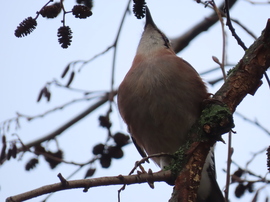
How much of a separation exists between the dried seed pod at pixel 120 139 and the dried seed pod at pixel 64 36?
1.29 m

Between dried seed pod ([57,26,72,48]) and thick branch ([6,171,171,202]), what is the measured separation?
0.71m

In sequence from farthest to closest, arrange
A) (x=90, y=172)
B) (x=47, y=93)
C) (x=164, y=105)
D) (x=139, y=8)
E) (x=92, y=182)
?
(x=47, y=93)
(x=90, y=172)
(x=164, y=105)
(x=139, y=8)
(x=92, y=182)

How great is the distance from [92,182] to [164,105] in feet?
4.24

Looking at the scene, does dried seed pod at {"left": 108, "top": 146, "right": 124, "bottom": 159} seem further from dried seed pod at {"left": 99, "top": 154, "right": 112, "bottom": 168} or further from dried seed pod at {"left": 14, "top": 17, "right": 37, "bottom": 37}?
dried seed pod at {"left": 14, "top": 17, "right": 37, "bottom": 37}

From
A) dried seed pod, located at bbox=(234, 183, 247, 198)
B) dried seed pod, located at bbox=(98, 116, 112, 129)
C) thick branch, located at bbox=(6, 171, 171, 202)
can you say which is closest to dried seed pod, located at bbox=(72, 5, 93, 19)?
thick branch, located at bbox=(6, 171, 171, 202)

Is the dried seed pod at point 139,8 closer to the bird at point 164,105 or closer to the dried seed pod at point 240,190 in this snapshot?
the bird at point 164,105

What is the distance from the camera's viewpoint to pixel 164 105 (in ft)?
10.2

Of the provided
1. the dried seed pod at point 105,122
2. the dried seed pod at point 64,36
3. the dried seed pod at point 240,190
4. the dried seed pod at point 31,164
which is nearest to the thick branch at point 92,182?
the dried seed pod at point 64,36

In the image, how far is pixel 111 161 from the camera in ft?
11.3

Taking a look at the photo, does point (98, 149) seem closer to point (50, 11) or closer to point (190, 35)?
point (50, 11)

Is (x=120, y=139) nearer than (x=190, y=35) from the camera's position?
Yes

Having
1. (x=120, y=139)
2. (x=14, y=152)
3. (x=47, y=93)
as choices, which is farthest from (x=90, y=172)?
(x=47, y=93)

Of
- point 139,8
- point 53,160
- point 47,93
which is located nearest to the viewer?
point 139,8

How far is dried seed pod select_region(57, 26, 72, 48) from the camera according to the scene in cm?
229
